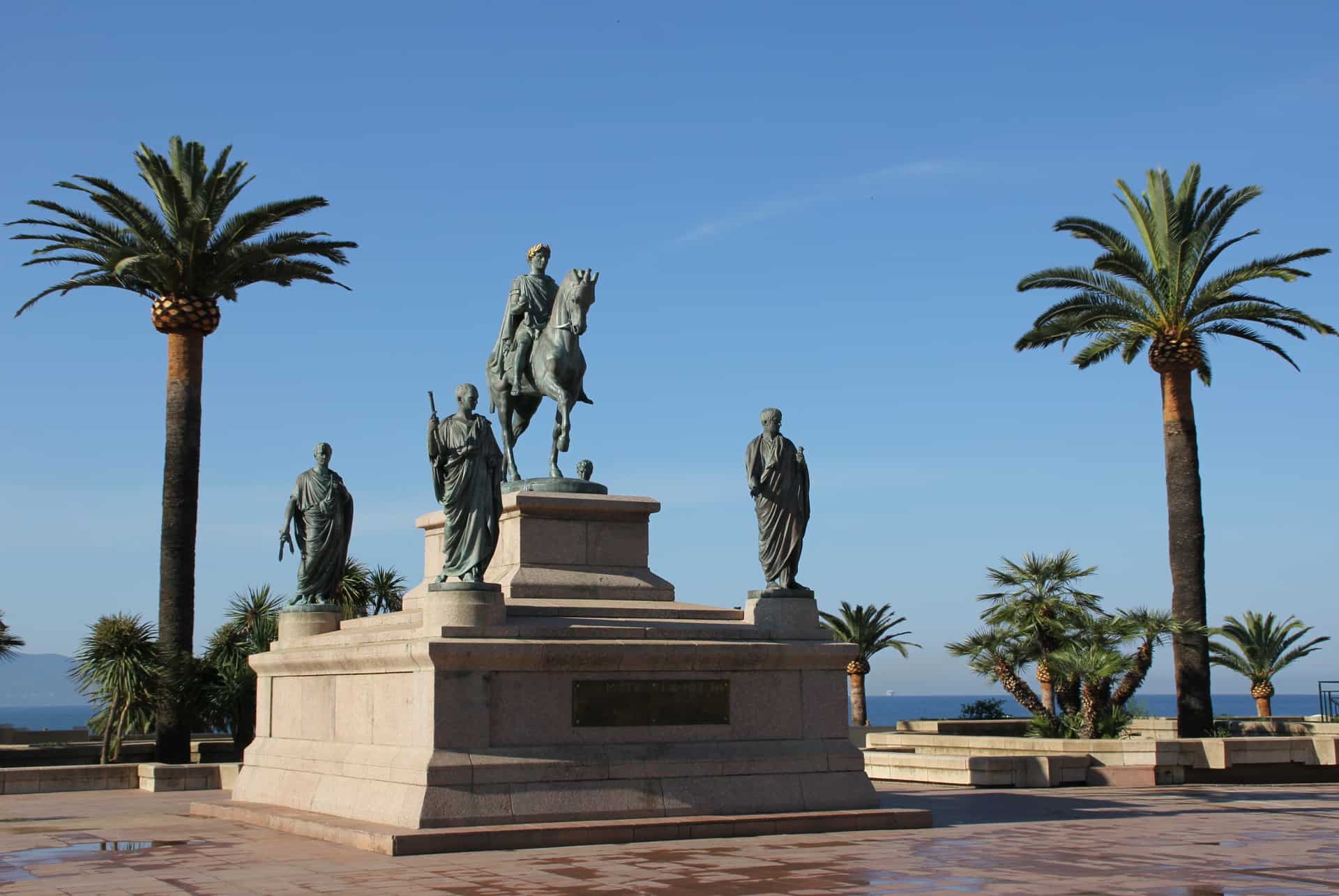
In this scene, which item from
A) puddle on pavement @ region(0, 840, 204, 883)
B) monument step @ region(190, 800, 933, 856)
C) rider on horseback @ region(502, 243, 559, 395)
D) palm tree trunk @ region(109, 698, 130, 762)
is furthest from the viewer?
palm tree trunk @ region(109, 698, 130, 762)

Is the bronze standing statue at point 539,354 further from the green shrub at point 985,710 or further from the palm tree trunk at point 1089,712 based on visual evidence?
the green shrub at point 985,710

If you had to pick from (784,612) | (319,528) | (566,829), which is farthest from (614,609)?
(319,528)

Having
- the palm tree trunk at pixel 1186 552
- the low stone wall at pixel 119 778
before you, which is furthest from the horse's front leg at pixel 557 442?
the palm tree trunk at pixel 1186 552

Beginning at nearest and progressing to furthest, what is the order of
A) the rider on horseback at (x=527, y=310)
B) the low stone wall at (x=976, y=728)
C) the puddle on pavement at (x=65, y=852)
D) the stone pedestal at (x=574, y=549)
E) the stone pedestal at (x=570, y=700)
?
the puddle on pavement at (x=65, y=852)
the stone pedestal at (x=570, y=700)
the stone pedestal at (x=574, y=549)
the rider on horseback at (x=527, y=310)
the low stone wall at (x=976, y=728)

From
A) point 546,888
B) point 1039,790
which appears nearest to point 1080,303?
point 1039,790

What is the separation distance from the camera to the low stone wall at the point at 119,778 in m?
22.7

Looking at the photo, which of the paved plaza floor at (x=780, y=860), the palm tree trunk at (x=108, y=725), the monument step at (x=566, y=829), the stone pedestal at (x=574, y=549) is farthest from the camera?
the palm tree trunk at (x=108, y=725)

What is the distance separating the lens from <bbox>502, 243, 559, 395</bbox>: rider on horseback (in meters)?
18.9

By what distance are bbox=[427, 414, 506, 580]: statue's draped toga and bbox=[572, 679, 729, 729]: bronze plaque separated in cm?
173

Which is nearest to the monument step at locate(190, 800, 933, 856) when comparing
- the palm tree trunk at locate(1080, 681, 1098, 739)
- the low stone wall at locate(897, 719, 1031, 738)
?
the palm tree trunk at locate(1080, 681, 1098, 739)

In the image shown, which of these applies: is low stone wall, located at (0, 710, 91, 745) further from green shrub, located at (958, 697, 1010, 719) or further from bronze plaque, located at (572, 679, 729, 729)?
bronze plaque, located at (572, 679, 729, 729)

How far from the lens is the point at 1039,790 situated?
70.7 feet

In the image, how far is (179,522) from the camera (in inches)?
1117

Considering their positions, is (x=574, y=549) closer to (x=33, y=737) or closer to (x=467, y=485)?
(x=467, y=485)
